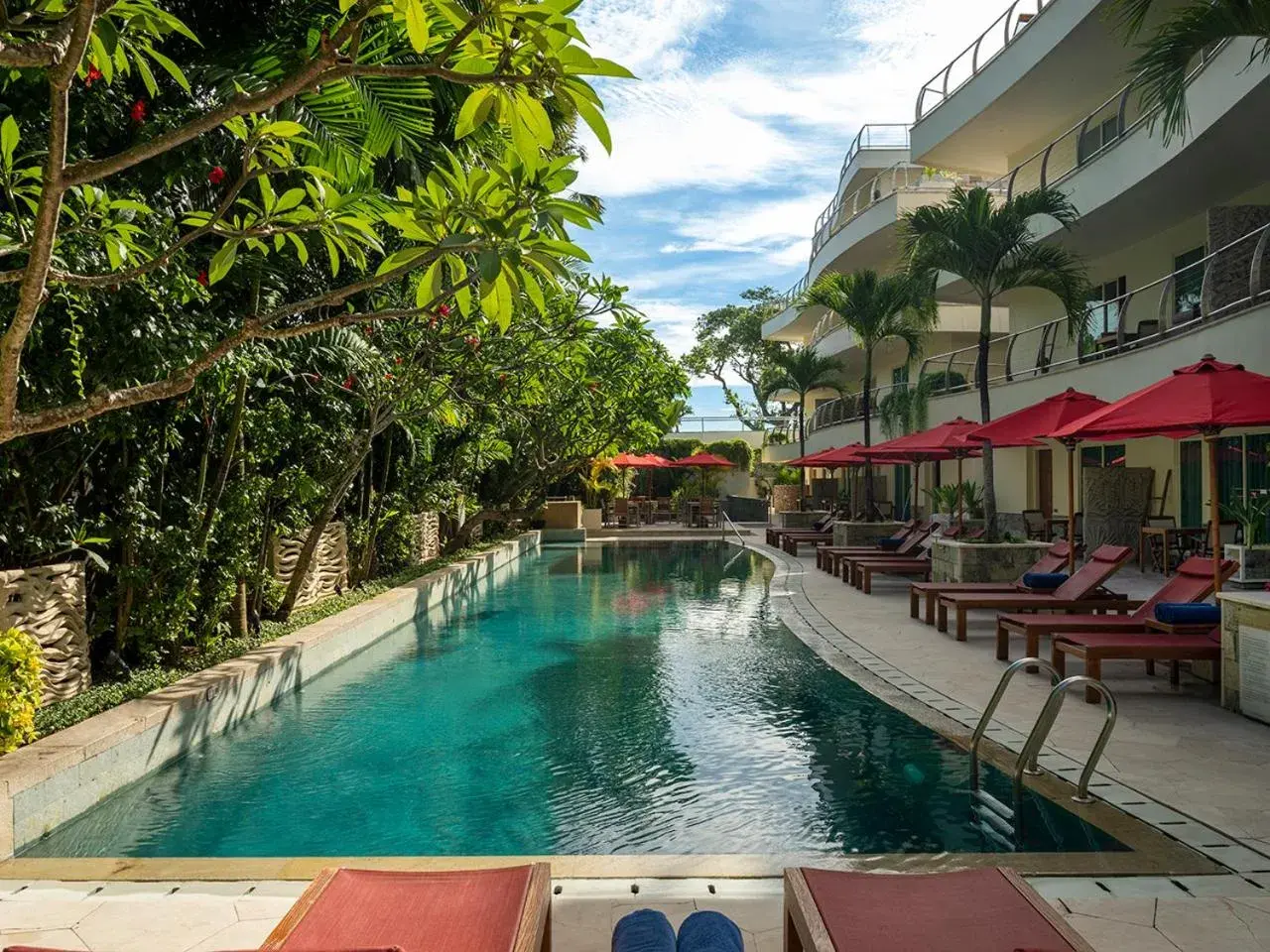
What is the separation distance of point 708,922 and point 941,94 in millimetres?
21708

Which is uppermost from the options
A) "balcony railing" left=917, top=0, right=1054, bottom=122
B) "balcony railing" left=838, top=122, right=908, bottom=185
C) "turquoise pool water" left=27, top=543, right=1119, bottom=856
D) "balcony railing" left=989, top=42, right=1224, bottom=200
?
"balcony railing" left=838, top=122, right=908, bottom=185

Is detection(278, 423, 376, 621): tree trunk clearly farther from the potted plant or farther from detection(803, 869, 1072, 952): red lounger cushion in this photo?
the potted plant

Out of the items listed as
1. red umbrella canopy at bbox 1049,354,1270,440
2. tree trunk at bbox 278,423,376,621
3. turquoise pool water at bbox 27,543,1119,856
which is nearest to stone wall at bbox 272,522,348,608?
tree trunk at bbox 278,423,376,621

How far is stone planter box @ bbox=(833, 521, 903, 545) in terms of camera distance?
749 inches

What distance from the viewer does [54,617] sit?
234 inches

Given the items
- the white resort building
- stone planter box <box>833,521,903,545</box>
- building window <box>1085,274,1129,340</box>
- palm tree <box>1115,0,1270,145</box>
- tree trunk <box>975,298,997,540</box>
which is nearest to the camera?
palm tree <box>1115,0,1270,145</box>

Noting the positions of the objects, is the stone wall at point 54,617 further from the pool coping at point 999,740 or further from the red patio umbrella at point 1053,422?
the red patio umbrella at point 1053,422

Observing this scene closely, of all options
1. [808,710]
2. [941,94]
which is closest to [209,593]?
[808,710]

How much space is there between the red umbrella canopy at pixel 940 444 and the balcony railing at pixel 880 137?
1658 centimetres

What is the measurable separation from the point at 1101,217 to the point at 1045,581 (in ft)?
28.2

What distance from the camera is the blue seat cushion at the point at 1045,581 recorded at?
32.0ft

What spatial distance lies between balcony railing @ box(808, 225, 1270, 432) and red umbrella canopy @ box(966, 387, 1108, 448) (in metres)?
1.59

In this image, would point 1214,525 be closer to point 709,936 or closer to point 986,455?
point 986,455

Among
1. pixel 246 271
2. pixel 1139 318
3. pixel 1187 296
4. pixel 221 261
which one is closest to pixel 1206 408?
pixel 1187 296
